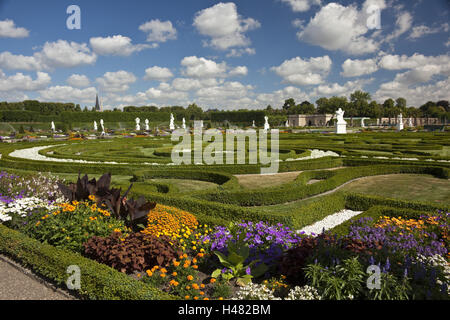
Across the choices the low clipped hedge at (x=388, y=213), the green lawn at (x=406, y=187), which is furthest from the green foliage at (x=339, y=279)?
the green lawn at (x=406, y=187)

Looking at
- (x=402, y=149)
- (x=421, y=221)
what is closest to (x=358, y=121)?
(x=402, y=149)

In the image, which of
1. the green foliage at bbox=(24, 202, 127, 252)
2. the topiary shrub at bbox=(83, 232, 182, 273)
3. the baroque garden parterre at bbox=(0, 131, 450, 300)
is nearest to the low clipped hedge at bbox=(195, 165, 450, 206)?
the baroque garden parterre at bbox=(0, 131, 450, 300)

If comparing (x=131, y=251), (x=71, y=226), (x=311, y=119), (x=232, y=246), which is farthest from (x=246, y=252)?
(x=311, y=119)

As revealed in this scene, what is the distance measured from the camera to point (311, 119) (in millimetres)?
90062

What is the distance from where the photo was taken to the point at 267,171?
38.8ft

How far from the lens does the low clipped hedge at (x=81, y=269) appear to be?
3.47m

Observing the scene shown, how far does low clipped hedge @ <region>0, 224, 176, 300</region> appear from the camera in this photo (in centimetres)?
347

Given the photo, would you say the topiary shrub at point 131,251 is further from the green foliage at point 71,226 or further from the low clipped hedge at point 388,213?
the low clipped hedge at point 388,213

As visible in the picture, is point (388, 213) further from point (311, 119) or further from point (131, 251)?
point (311, 119)

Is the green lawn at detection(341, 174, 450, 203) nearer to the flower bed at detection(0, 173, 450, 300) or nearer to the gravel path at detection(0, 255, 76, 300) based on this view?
the flower bed at detection(0, 173, 450, 300)

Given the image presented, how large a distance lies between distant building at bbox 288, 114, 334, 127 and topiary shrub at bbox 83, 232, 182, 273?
3320 inches

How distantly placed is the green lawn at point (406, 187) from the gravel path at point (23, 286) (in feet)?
26.3

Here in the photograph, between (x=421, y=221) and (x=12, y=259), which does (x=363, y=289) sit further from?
(x=12, y=259)

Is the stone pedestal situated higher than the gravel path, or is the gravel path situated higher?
the stone pedestal
